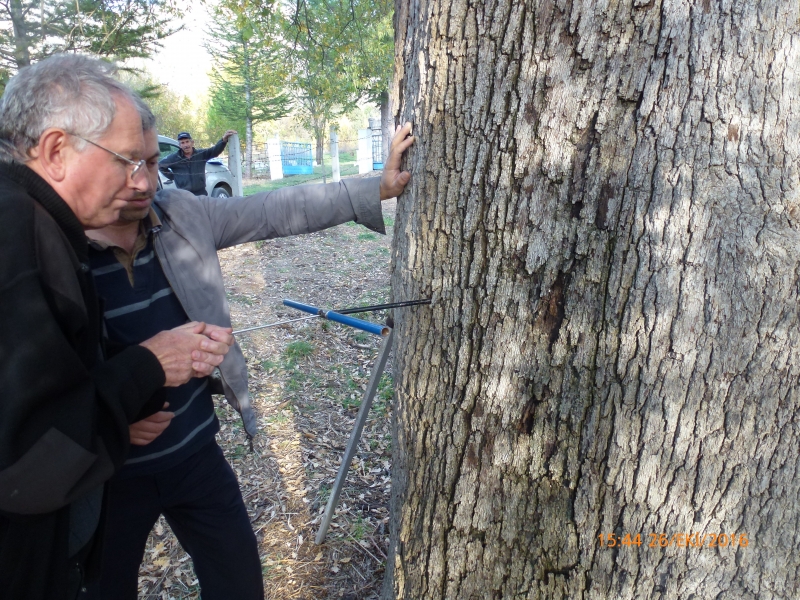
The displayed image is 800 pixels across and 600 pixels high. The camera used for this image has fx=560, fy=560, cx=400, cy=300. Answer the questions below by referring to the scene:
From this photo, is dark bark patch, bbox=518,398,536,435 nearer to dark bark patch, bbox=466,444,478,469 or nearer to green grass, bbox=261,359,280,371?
dark bark patch, bbox=466,444,478,469

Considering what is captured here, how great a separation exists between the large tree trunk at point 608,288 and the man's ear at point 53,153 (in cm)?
90

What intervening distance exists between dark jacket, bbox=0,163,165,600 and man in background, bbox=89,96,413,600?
0.35m

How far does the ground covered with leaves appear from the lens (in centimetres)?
271

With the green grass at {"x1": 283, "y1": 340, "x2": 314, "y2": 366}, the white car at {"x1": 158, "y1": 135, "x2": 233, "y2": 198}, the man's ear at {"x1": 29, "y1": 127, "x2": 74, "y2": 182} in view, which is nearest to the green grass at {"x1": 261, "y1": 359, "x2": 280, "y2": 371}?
the green grass at {"x1": 283, "y1": 340, "x2": 314, "y2": 366}

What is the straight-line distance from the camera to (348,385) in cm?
460

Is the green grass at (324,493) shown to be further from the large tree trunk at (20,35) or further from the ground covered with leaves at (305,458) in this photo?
the large tree trunk at (20,35)

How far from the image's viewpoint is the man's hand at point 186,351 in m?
1.47

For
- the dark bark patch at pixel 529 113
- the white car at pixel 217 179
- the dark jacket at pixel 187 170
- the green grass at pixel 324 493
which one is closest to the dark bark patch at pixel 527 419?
the dark bark patch at pixel 529 113

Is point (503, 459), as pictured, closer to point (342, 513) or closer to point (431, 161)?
point (431, 161)

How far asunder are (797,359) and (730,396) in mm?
165

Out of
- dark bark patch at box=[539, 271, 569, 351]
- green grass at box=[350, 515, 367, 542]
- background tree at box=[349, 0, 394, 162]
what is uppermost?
background tree at box=[349, 0, 394, 162]

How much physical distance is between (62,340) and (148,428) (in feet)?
1.87

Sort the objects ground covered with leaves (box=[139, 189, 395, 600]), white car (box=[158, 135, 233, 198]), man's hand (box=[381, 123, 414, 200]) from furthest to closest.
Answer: white car (box=[158, 135, 233, 198]) < ground covered with leaves (box=[139, 189, 395, 600]) < man's hand (box=[381, 123, 414, 200])

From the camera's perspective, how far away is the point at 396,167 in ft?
5.71
